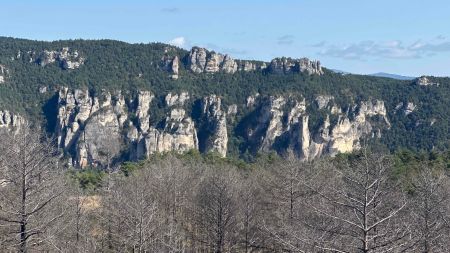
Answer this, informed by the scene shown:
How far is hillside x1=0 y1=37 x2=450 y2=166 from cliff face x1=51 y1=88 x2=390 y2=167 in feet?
0.84

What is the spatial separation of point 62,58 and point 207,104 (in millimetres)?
42049

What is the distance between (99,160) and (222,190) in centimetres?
10189

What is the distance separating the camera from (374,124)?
473 ft

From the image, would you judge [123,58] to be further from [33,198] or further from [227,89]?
[33,198]

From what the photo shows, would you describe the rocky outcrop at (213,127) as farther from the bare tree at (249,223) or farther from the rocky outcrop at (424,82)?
the bare tree at (249,223)

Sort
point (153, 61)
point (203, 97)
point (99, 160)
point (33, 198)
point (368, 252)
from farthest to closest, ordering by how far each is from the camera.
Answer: point (153, 61) → point (203, 97) → point (99, 160) → point (33, 198) → point (368, 252)

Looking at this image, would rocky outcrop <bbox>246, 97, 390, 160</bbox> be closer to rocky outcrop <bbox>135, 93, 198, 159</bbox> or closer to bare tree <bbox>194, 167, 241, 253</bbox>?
rocky outcrop <bbox>135, 93, 198, 159</bbox>

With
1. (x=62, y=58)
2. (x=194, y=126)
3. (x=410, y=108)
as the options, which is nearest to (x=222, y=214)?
(x=194, y=126)

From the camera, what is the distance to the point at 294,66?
522 ft

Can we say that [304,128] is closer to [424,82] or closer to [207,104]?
[207,104]

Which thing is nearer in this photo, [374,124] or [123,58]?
[374,124]

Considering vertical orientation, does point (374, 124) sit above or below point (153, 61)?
below

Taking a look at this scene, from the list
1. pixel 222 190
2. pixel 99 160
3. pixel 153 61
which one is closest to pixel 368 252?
pixel 222 190

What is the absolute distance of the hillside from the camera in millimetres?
138875
